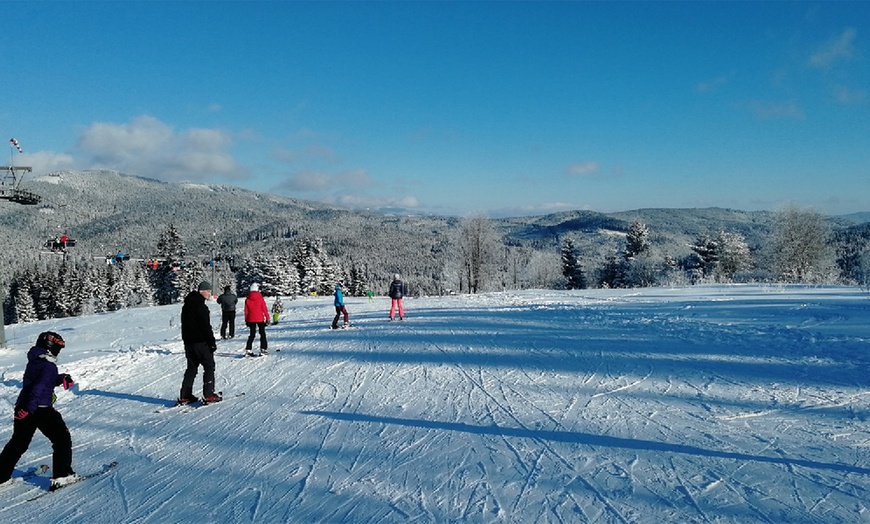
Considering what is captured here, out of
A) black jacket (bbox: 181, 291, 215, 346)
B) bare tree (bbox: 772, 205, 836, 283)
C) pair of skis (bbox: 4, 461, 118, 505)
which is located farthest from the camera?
bare tree (bbox: 772, 205, 836, 283)

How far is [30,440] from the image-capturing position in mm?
5375

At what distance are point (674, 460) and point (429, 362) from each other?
6.29 meters

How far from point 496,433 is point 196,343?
5.35 m

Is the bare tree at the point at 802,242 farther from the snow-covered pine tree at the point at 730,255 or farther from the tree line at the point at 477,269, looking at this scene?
the snow-covered pine tree at the point at 730,255

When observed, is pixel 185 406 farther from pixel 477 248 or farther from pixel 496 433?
pixel 477 248

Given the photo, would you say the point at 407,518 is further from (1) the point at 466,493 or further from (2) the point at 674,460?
(2) the point at 674,460

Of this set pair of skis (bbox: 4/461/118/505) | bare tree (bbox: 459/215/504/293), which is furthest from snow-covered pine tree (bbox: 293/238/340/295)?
pair of skis (bbox: 4/461/118/505)

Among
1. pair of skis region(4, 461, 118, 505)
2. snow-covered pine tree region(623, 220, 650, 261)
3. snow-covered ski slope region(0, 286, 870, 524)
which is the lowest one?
pair of skis region(4, 461, 118, 505)

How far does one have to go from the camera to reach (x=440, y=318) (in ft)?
61.1

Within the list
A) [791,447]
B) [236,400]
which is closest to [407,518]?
[791,447]

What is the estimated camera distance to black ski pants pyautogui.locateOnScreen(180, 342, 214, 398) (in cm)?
790

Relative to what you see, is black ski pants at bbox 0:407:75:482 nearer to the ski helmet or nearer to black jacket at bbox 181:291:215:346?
the ski helmet

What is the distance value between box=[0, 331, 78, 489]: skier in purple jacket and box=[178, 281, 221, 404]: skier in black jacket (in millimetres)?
2347

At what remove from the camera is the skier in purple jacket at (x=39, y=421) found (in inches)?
211
